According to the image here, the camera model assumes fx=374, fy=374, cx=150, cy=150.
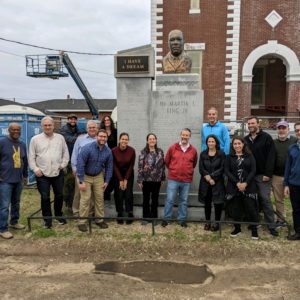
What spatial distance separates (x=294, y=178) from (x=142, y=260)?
2.70 metres

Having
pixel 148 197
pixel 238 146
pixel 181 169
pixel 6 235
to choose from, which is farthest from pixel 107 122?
pixel 6 235

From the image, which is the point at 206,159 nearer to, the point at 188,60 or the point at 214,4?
the point at 188,60

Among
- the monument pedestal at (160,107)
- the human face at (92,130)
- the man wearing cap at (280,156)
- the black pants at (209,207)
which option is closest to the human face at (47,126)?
the human face at (92,130)

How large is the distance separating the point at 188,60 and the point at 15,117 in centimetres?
626

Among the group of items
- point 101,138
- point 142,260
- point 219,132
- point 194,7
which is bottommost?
point 142,260

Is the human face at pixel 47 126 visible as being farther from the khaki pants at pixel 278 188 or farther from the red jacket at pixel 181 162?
the khaki pants at pixel 278 188

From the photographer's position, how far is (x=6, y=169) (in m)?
6.13

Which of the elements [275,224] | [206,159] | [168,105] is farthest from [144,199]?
[275,224]

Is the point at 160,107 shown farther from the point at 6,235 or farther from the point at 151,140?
the point at 6,235

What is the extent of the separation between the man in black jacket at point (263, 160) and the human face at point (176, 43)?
210cm

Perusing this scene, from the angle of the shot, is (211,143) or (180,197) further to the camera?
(180,197)

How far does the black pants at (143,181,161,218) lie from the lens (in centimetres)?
665

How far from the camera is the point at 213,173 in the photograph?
20.4 feet

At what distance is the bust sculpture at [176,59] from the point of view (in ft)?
23.7
